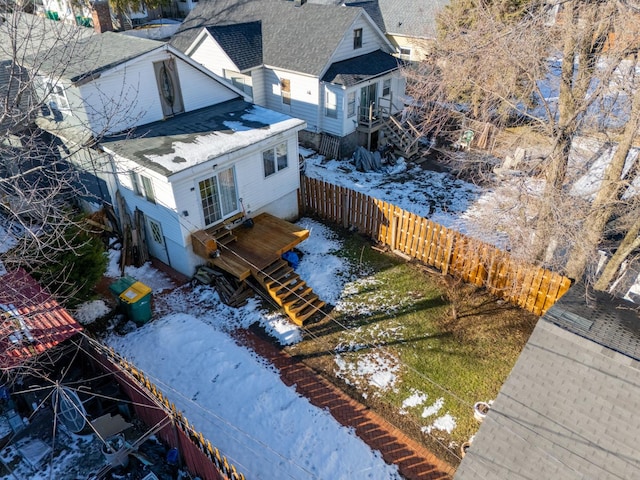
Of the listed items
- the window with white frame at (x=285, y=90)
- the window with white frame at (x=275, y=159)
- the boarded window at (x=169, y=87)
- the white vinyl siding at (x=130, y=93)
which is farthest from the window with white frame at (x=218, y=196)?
the window with white frame at (x=285, y=90)

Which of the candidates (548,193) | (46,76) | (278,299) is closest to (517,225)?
(548,193)

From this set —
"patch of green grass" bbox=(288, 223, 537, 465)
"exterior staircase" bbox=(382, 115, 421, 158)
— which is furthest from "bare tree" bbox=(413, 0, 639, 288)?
"exterior staircase" bbox=(382, 115, 421, 158)

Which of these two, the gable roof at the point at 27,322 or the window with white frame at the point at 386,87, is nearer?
the gable roof at the point at 27,322

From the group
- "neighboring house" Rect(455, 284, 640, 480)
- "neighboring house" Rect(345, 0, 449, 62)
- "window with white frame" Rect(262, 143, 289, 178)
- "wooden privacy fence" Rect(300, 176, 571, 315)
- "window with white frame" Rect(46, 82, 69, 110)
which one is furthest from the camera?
"neighboring house" Rect(345, 0, 449, 62)

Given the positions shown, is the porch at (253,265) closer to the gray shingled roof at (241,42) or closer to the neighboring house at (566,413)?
the neighboring house at (566,413)

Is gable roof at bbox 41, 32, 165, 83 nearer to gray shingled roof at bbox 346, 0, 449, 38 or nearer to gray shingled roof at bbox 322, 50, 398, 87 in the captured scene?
gray shingled roof at bbox 322, 50, 398, 87
